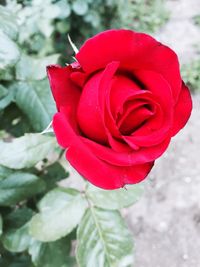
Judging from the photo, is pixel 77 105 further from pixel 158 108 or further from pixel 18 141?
pixel 18 141

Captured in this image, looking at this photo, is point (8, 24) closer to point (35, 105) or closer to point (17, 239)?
point (35, 105)

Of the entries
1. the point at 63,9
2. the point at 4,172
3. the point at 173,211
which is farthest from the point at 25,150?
the point at 63,9

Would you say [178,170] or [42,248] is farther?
[178,170]

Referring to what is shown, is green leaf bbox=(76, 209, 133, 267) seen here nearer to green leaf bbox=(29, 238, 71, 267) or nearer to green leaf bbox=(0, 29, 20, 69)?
green leaf bbox=(29, 238, 71, 267)

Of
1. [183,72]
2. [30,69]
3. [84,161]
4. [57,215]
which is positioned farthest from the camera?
[183,72]

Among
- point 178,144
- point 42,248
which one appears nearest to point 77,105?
point 42,248

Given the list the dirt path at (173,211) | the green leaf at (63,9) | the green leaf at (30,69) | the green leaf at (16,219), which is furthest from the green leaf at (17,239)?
the green leaf at (63,9)
